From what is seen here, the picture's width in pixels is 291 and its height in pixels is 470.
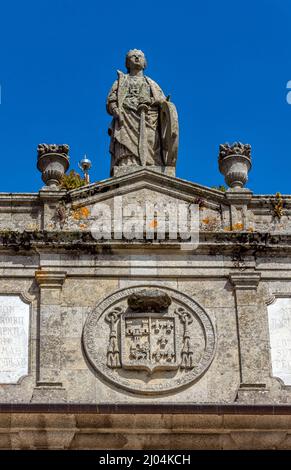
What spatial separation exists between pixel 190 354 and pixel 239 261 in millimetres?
1643

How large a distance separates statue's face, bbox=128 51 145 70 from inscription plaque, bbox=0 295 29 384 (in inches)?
182

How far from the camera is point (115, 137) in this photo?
2056 cm

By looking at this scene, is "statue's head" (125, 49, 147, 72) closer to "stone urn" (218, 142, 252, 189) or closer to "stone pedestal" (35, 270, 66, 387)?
"stone urn" (218, 142, 252, 189)

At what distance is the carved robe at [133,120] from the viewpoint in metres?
20.5

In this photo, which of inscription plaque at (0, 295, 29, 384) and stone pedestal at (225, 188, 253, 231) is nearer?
inscription plaque at (0, 295, 29, 384)

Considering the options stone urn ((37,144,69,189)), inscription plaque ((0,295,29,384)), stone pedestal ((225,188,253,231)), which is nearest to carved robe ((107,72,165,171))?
stone urn ((37,144,69,189))

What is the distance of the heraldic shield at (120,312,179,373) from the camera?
18281 mm

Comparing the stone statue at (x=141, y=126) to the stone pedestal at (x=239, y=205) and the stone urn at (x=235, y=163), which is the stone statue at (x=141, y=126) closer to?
the stone urn at (x=235, y=163)

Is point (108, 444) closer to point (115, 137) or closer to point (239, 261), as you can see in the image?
point (239, 261)

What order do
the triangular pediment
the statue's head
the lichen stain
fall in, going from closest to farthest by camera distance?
the lichen stain → the triangular pediment → the statue's head

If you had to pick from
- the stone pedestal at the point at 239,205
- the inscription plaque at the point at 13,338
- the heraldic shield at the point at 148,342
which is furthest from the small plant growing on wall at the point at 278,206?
the inscription plaque at the point at 13,338
